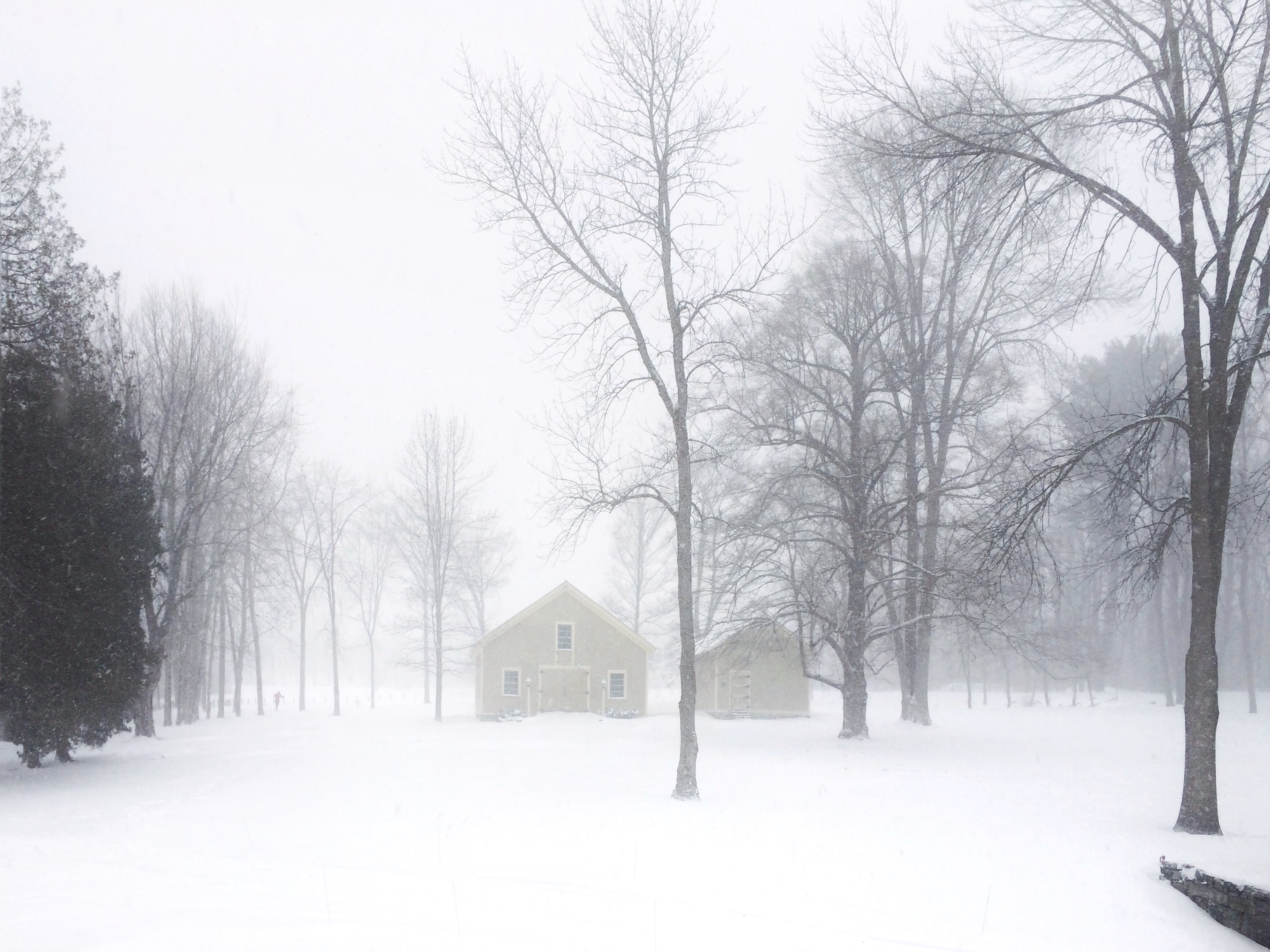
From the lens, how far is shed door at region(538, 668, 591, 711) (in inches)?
1452

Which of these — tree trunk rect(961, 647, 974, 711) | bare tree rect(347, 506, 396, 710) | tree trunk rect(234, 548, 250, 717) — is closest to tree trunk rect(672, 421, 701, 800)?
tree trunk rect(961, 647, 974, 711)

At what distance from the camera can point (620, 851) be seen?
10234mm

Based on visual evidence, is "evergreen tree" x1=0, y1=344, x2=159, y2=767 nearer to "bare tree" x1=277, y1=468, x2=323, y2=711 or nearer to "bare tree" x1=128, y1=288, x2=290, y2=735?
"bare tree" x1=128, y1=288, x2=290, y2=735

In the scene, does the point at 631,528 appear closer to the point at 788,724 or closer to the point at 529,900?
the point at 788,724

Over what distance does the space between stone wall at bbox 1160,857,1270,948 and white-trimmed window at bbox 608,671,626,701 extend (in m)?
29.5

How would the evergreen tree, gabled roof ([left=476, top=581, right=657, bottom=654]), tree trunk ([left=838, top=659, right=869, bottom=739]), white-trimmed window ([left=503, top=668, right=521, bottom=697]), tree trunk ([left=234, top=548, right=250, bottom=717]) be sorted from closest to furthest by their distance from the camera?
the evergreen tree < tree trunk ([left=838, top=659, right=869, bottom=739]) < white-trimmed window ([left=503, top=668, right=521, bottom=697]) < gabled roof ([left=476, top=581, right=657, bottom=654]) < tree trunk ([left=234, top=548, right=250, bottom=717])

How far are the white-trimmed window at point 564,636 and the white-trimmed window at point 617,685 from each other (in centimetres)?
216

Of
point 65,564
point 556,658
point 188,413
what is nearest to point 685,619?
point 65,564

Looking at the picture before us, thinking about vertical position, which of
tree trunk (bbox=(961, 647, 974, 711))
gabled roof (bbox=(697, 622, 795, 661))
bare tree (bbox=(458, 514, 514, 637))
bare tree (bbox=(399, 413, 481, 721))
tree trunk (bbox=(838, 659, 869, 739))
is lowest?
tree trunk (bbox=(961, 647, 974, 711))

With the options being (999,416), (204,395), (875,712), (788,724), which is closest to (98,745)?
(204,395)

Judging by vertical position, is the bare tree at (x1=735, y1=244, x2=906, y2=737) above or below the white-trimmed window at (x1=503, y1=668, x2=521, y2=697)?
above

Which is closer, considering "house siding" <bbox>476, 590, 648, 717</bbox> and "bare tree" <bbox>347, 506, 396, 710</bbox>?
"house siding" <bbox>476, 590, 648, 717</bbox>

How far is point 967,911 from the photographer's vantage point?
834 centimetres

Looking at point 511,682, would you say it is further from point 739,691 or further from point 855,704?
point 855,704
